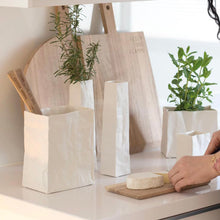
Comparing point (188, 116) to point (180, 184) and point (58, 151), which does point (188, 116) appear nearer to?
point (180, 184)

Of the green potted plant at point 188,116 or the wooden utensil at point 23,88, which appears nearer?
the wooden utensil at point 23,88

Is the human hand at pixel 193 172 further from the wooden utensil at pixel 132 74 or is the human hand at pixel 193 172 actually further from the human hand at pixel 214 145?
the wooden utensil at pixel 132 74

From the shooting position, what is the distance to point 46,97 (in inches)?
66.4

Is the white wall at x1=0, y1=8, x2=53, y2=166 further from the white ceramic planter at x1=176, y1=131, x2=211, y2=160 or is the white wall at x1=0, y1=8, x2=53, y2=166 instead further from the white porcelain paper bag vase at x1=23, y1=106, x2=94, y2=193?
the white ceramic planter at x1=176, y1=131, x2=211, y2=160

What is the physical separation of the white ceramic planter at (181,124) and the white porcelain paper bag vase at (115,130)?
29cm

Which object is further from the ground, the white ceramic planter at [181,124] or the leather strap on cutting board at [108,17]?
the leather strap on cutting board at [108,17]

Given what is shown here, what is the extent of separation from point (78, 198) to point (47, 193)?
0.29ft

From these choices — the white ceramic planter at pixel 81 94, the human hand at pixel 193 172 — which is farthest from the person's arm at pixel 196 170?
the white ceramic planter at pixel 81 94

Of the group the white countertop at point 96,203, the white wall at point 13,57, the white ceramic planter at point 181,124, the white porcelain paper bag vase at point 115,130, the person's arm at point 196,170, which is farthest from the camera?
the white ceramic planter at point 181,124

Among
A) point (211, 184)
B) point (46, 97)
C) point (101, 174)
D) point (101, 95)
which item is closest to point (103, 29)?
point (101, 95)

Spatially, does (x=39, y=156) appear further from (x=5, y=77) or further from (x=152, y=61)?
(x=152, y=61)

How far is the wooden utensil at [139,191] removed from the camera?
1.31 meters

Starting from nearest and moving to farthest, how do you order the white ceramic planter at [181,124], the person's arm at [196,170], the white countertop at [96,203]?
1. the white countertop at [96,203]
2. the person's arm at [196,170]
3. the white ceramic planter at [181,124]

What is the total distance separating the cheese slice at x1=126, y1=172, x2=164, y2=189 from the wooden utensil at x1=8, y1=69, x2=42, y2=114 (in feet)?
0.98
